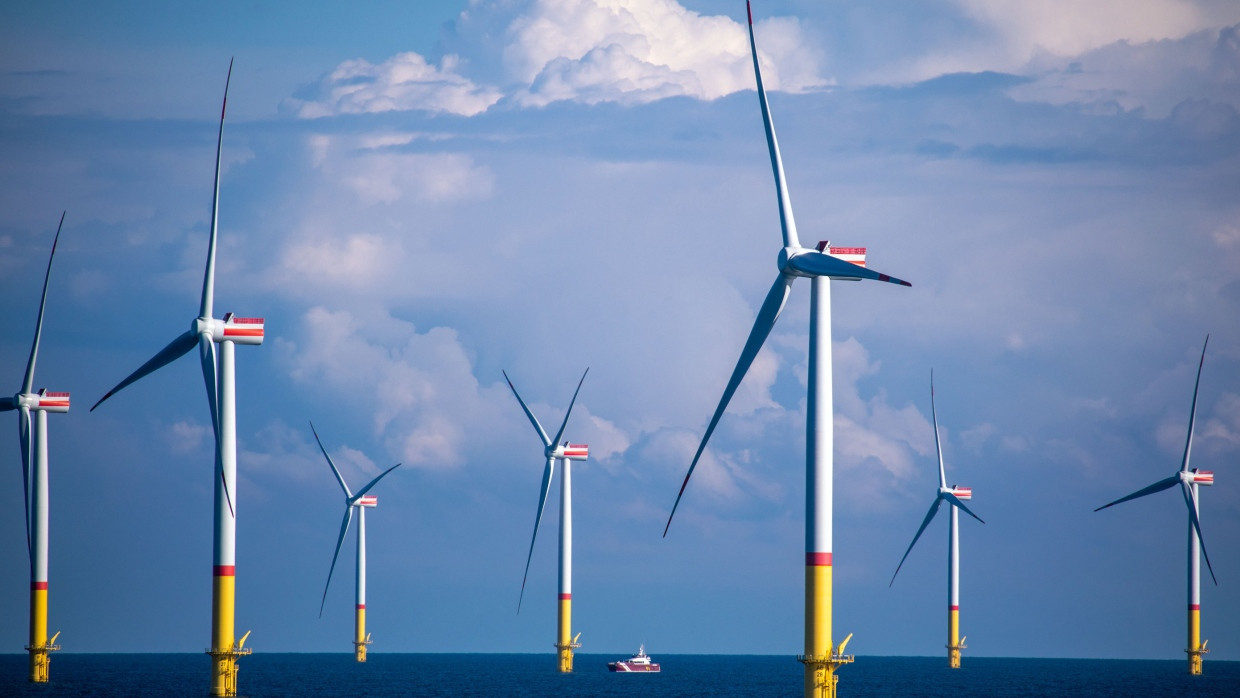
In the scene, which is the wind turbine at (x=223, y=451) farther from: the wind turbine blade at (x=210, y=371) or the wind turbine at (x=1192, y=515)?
the wind turbine at (x=1192, y=515)

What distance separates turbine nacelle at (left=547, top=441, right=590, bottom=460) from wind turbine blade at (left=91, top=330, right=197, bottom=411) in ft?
250

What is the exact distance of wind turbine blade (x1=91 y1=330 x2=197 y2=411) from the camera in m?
90.5

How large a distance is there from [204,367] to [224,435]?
4690mm

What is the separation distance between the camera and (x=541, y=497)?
523 feet

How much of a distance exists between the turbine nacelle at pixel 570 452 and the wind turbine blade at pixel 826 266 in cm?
10161

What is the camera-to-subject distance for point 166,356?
3723 inches

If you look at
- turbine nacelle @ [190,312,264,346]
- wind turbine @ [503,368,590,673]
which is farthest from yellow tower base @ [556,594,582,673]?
turbine nacelle @ [190,312,264,346]

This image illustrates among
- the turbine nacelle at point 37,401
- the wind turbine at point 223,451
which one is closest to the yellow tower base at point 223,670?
the wind turbine at point 223,451

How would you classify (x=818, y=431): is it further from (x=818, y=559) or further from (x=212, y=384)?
(x=212, y=384)

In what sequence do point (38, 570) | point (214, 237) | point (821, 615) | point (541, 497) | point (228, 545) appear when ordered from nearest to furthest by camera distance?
point (821, 615) → point (228, 545) → point (214, 237) → point (38, 570) → point (541, 497)

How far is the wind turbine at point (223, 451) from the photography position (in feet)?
279

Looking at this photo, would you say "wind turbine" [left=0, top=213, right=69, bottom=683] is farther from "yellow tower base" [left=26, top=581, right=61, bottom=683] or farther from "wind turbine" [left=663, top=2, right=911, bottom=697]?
"wind turbine" [left=663, top=2, right=911, bottom=697]

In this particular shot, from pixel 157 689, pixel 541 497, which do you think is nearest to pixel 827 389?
pixel 541 497

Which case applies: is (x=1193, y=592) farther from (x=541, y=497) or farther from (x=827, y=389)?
(x=827, y=389)
